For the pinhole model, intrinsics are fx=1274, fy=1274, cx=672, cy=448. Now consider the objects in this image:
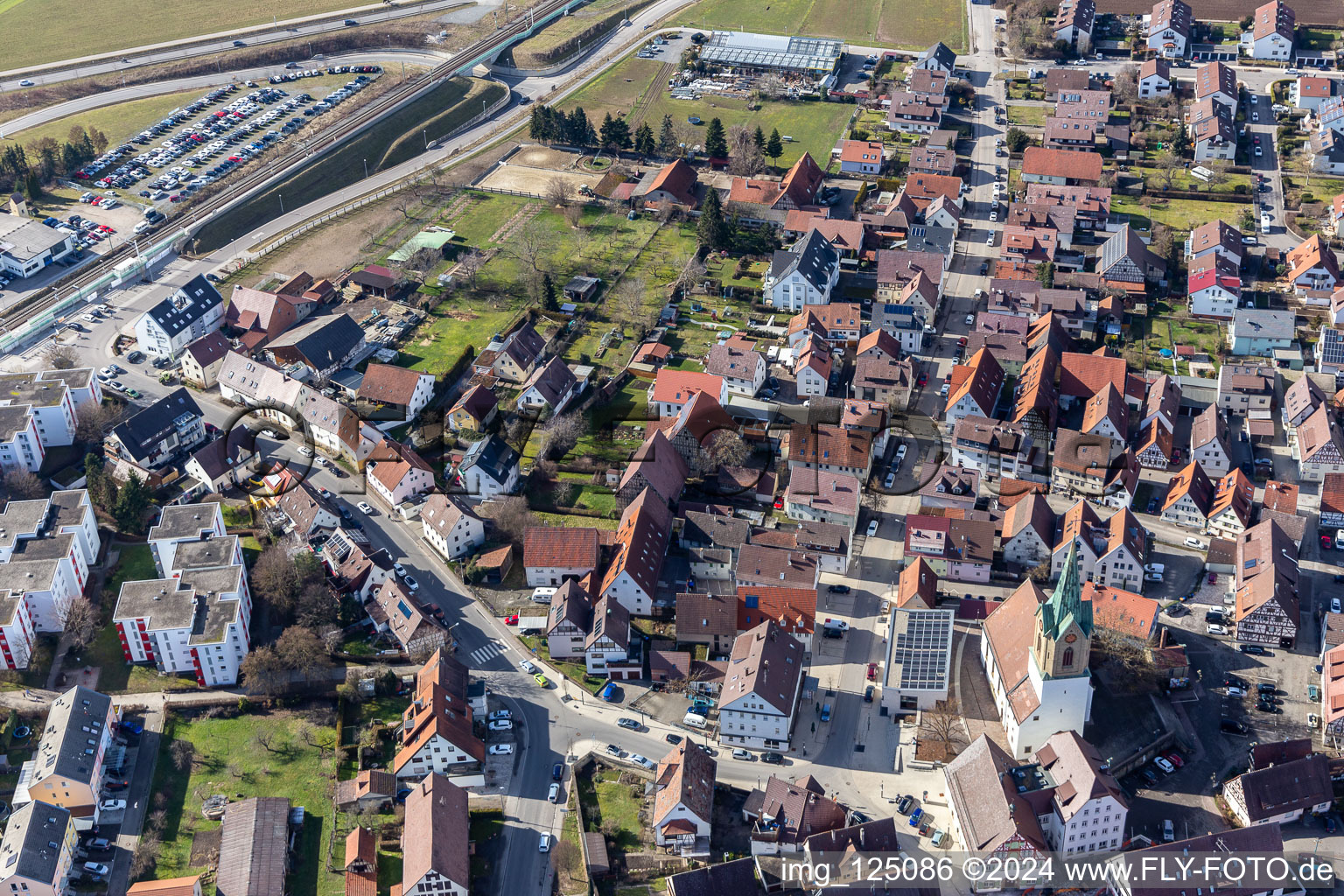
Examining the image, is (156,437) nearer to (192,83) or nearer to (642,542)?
(642,542)

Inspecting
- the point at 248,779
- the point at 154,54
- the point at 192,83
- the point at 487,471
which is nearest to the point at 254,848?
the point at 248,779

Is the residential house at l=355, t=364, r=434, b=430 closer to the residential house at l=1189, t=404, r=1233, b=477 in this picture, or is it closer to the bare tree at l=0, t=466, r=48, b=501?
the bare tree at l=0, t=466, r=48, b=501

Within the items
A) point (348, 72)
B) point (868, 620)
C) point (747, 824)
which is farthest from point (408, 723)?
point (348, 72)

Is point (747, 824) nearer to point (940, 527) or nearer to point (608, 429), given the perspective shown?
point (940, 527)

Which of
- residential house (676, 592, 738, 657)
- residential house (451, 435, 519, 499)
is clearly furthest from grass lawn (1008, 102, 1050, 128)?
residential house (676, 592, 738, 657)

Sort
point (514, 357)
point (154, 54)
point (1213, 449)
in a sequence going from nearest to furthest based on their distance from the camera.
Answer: point (1213, 449)
point (514, 357)
point (154, 54)

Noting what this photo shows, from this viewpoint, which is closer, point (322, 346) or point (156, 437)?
point (156, 437)

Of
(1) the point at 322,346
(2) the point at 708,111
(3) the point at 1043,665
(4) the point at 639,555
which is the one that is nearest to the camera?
(3) the point at 1043,665

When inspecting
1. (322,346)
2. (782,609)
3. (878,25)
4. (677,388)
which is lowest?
(782,609)
